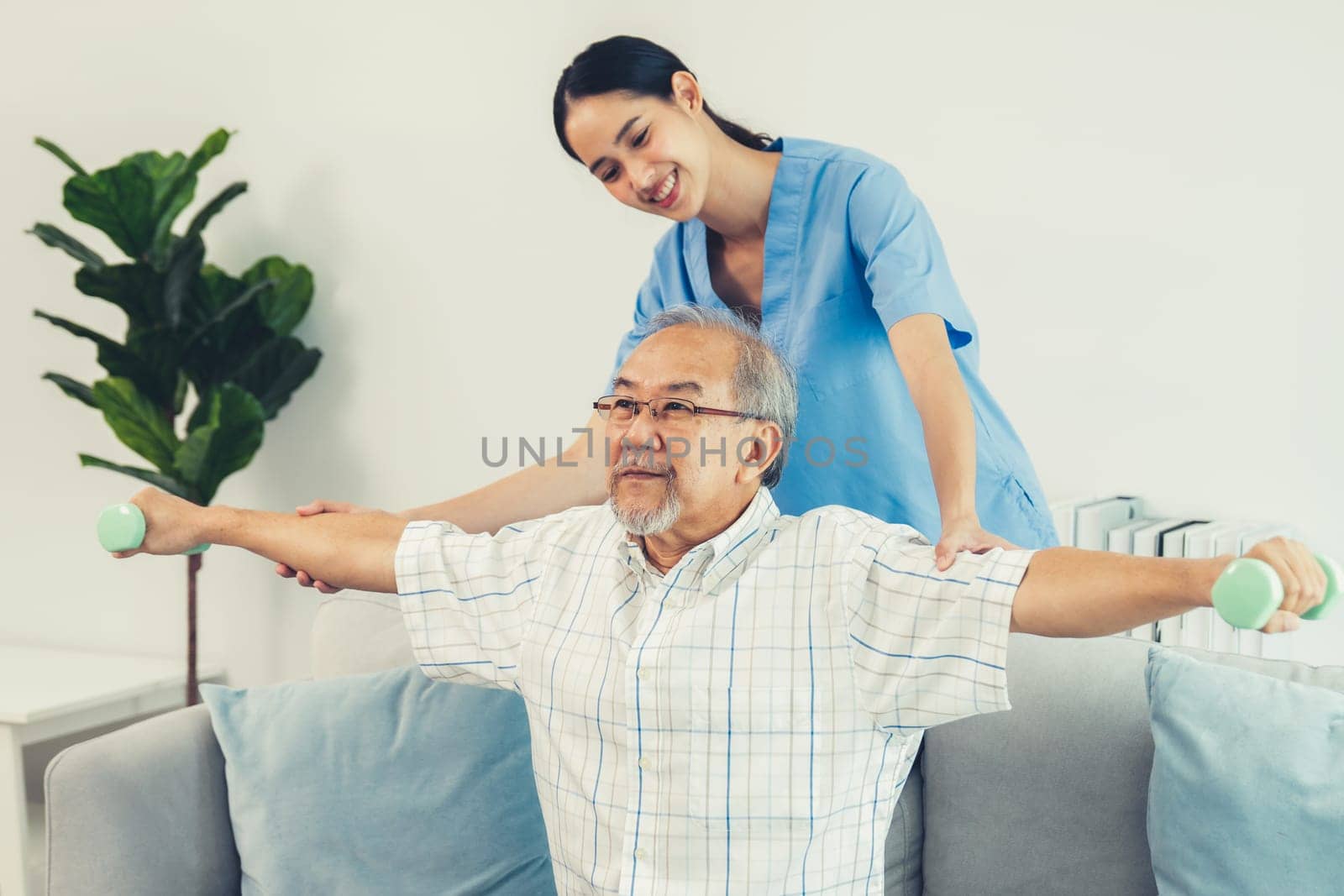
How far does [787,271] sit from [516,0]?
1.30 metres

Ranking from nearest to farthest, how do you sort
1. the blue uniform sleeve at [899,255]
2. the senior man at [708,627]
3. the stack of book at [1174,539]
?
1. the senior man at [708,627]
2. the blue uniform sleeve at [899,255]
3. the stack of book at [1174,539]

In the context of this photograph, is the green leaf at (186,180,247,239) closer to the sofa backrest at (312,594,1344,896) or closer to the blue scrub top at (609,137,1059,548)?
the blue scrub top at (609,137,1059,548)

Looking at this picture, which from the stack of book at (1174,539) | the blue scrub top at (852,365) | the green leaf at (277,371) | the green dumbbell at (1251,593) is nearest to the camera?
the green dumbbell at (1251,593)

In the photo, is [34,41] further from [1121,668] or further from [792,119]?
[1121,668]

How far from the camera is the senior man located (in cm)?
121

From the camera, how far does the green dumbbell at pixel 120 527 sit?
1412mm

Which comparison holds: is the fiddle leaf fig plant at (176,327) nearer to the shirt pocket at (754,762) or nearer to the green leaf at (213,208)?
the green leaf at (213,208)

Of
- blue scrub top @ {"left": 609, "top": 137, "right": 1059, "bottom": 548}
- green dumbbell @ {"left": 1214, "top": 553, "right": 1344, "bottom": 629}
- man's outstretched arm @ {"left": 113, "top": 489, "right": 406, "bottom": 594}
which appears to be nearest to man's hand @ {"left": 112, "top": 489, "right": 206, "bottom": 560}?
man's outstretched arm @ {"left": 113, "top": 489, "right": 406, "bottom": 594}

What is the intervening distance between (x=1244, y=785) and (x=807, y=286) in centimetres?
87

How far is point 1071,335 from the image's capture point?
2.21 metres

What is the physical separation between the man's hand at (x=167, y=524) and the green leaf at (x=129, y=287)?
141 centimetres

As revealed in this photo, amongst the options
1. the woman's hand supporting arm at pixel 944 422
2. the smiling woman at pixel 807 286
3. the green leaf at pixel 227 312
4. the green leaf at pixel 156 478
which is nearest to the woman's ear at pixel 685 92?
the smiling woman at pixel 807 286

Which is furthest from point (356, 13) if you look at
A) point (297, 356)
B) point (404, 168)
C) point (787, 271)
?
point (787, 271)

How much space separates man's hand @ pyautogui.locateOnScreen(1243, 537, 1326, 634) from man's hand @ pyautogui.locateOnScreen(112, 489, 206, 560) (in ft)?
4.00
